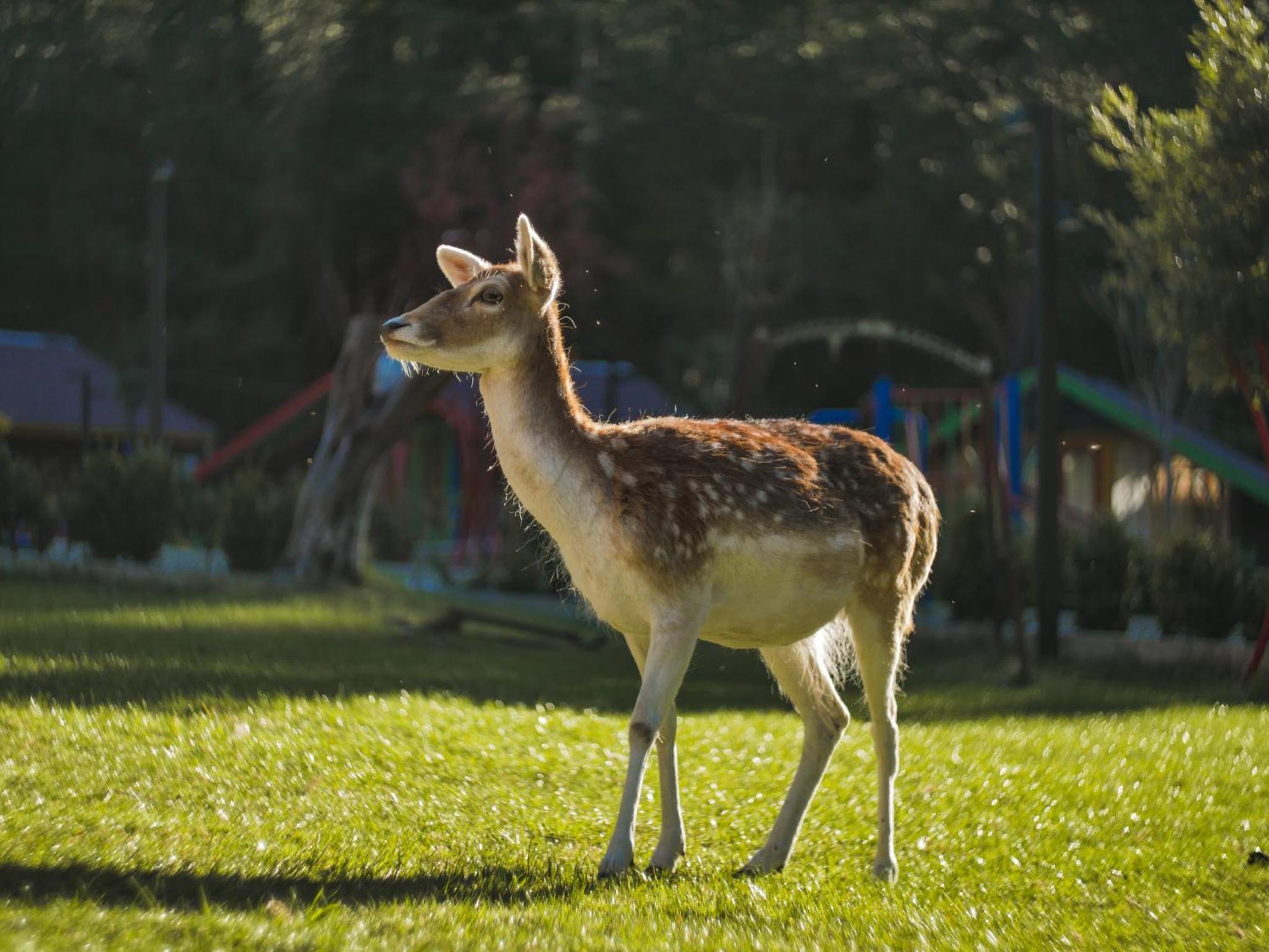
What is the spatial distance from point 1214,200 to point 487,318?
6.98m

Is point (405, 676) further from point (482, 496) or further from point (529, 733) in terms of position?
point (482, 496)

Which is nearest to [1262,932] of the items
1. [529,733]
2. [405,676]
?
[529,733]

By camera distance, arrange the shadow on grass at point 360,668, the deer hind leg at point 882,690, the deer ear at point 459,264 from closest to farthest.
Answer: the deer ear at point 459,264
the deer hind leg at point 882,690
the shadow on grass at point 360,668

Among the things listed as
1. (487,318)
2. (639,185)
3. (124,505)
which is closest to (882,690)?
(487,318)

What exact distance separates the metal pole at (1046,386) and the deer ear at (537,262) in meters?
10.8

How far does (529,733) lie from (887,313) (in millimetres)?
30104

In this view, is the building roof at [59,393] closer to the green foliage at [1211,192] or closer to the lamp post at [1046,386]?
the lamp post at [1046,386]

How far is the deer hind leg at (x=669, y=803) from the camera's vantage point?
22.4 feet

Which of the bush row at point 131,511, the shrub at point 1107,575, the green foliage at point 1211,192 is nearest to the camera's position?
the green foliage at point 1211,192

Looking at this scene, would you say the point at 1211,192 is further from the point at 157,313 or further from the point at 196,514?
the point at 196,514

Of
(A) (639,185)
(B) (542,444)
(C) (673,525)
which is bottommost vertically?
(C) (673,525)

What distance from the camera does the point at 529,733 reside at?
1025 cm

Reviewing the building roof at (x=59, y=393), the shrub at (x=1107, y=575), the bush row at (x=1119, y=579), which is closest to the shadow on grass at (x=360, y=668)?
the bush row at (x=1119, y=579)

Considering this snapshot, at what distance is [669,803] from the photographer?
6.89 m
